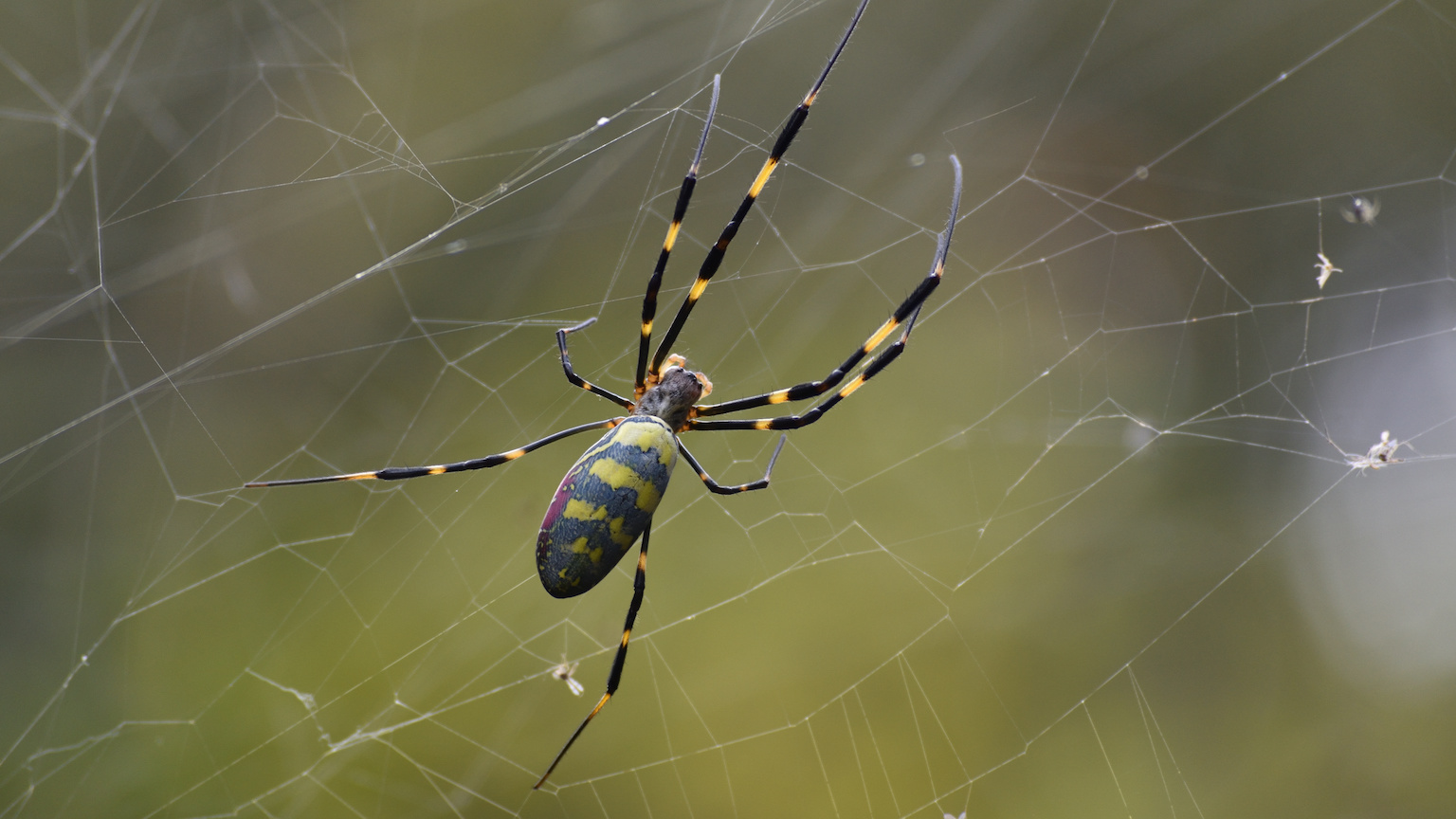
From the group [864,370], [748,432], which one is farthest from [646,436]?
[748,432]

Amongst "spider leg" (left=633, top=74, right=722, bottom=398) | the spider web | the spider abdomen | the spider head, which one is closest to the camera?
the spider abdomen

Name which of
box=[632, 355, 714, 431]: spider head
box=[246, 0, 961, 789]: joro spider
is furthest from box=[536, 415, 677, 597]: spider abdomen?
box=[632, 355, 714, 431]: spider head

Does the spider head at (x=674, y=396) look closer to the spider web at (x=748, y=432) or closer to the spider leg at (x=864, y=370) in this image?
the spider leg at (x=864, y=370)

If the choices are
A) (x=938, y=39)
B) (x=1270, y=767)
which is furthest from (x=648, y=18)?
(x=1270, y=767)

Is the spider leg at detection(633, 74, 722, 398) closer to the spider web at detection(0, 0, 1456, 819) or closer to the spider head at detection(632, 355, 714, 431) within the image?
the spider head at detection(632, 355, 714, 431)

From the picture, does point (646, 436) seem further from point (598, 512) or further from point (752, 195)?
point (752, 195)

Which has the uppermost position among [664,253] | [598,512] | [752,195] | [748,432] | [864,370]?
[752,195]
